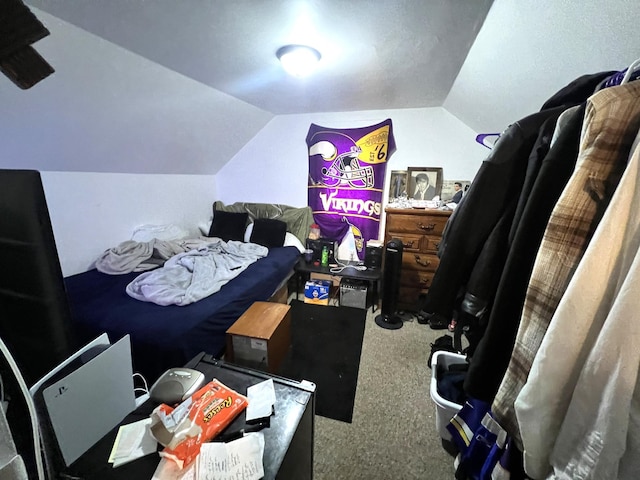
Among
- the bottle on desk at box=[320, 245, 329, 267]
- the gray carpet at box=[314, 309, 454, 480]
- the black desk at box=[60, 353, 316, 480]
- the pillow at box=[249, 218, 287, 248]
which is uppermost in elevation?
the pillow at box=[249, 218, 287, 248]

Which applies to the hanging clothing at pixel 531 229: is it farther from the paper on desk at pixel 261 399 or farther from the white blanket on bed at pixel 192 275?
the white blanket on bed at pixel 192 275

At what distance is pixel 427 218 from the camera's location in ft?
7.68

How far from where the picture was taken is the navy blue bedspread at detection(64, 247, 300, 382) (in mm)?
1303

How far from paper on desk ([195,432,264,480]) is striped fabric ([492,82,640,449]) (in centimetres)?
68

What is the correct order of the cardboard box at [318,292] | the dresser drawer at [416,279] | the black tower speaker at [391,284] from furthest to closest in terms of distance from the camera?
1. the cardboard box at [318,292]
2. the dresser drawer at [416,279]
3. the black tower speaker at [391,284]

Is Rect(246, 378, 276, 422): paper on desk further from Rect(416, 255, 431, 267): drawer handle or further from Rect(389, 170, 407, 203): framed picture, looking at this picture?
Rect(389, 170, 407, 203): framed picture

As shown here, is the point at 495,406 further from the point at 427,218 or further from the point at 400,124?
the point at 400,124

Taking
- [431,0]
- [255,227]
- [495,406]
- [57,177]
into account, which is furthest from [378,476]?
[57,177]

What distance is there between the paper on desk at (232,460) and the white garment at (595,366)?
62 centimetres

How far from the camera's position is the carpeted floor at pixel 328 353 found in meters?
1.58

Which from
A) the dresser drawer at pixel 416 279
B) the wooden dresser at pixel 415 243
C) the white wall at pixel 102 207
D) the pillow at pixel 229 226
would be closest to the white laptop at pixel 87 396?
the white wall at pixel 102 207

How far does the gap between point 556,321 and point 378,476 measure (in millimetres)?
1186

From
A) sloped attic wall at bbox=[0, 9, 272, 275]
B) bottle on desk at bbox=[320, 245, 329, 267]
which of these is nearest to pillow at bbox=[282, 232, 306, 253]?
bottle on desk at bbox=[320, 245, 329, 267]

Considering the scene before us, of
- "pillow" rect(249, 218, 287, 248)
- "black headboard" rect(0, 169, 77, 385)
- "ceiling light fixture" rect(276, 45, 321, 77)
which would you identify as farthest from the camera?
"pillow" rect(249, 218, 287, 248)
